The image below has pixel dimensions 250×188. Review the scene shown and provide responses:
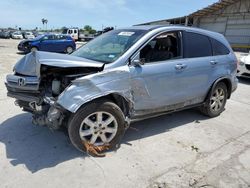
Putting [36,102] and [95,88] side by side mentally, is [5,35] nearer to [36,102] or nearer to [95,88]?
[36,102]

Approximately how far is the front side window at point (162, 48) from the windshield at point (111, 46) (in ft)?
0.80

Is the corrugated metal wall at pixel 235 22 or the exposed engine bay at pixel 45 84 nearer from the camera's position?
the exposed engine bay at pixel 45 84

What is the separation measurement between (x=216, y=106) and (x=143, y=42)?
2.39 meters

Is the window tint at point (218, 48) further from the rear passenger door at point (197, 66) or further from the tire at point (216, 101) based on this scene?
the tire at point (216, 101)

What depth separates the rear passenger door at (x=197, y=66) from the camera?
4121 millimetres

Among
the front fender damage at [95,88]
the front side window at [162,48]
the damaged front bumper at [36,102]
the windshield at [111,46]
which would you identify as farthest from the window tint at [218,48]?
the damaged front bumper at [36,102]

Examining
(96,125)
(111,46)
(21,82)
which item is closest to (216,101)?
(111,46)

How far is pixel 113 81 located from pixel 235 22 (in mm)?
33101

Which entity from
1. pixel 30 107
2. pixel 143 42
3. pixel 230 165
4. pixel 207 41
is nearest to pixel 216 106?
pixel 207 41

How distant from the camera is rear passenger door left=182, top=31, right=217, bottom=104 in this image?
4121 millimetres

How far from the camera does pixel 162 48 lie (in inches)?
159

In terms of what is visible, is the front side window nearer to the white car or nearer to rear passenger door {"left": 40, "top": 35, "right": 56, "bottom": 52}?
the white car

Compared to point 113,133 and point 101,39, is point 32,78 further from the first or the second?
point 101,39

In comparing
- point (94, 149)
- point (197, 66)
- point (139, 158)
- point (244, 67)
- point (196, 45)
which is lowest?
point (139, 158)
